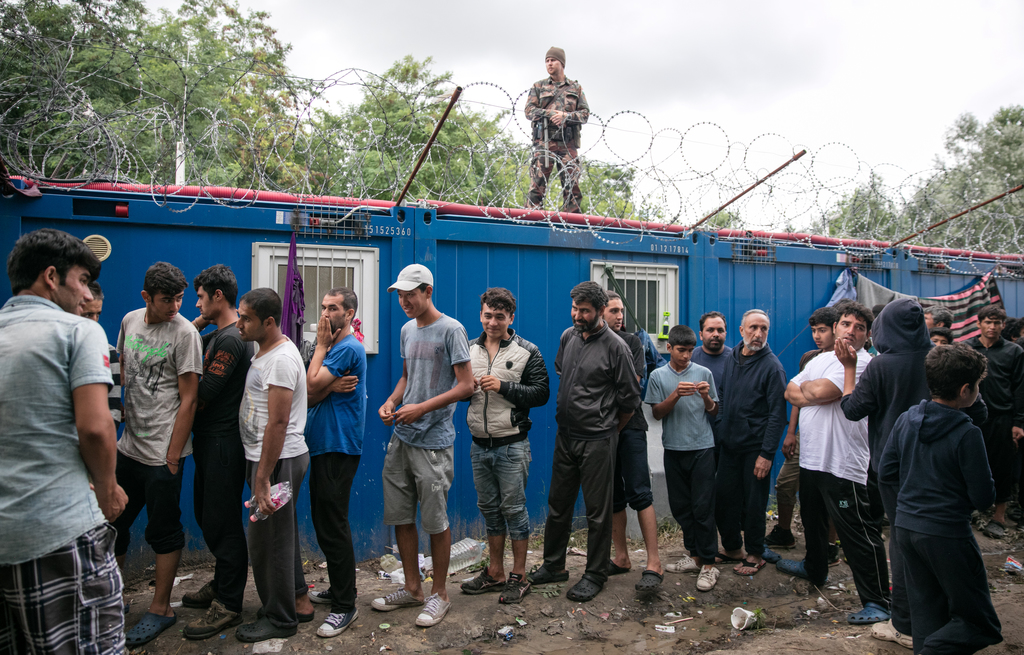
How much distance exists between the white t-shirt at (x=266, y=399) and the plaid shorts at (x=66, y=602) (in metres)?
1.13

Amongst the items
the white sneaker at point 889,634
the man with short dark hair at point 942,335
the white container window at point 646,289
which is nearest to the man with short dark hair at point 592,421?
the white sneaker at point 889,634

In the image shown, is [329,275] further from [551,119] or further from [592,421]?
[551,119]

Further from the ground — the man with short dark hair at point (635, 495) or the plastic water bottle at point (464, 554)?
the man with short dark hair at point (635, 495)

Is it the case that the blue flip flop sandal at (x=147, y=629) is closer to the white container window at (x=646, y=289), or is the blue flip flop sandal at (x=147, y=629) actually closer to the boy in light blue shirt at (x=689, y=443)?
the boy in light blue shirt at (x=689, y=443)

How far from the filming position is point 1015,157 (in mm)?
17344

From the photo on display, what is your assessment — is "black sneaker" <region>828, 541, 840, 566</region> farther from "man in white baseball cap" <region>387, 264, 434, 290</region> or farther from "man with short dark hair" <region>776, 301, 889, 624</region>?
"man in white baseball cap" <region>387, 264, 434, 290</region>

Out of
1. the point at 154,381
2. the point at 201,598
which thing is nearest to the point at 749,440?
the point at 201,598

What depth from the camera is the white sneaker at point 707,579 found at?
4363 mm

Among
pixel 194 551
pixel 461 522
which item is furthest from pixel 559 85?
pixel 194 551

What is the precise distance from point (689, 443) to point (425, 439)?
1.91 meters

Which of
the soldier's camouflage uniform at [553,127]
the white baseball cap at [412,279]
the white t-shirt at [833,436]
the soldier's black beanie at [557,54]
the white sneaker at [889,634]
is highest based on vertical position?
the soldier's black beanie at [557,54]

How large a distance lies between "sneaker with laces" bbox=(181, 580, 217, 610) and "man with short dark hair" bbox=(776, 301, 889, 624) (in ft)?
12.1

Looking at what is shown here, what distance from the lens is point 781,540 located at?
5.20 meters

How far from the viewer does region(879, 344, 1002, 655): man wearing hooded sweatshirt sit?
2.88 m
